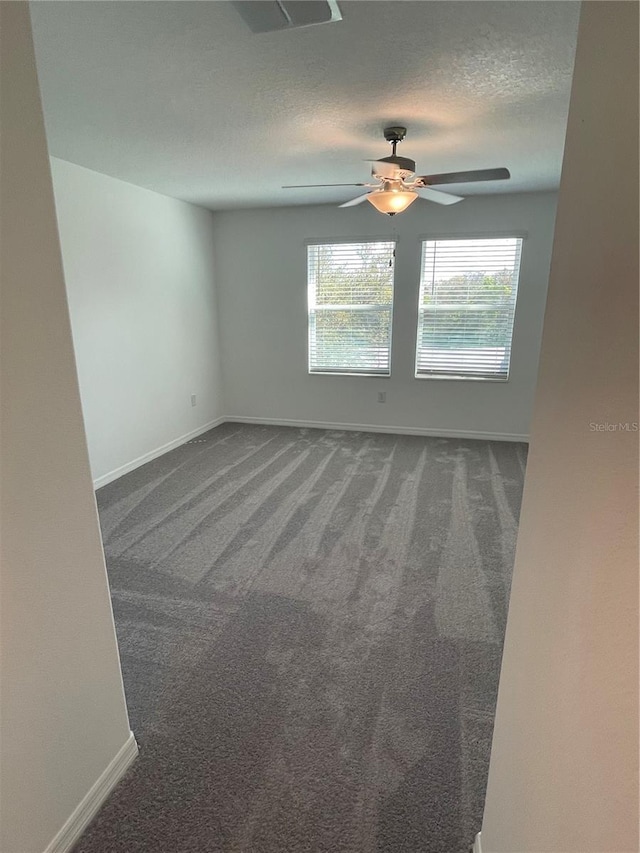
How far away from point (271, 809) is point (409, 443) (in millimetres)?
3793

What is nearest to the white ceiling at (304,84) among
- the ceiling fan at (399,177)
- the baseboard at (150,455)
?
the ceiling fan at (399,177)

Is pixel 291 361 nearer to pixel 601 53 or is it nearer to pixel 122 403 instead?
pixel 122 403

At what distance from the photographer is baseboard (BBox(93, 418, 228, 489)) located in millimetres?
3822

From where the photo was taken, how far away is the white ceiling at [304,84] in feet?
5.14

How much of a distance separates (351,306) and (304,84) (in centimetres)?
298

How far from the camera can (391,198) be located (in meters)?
2.81

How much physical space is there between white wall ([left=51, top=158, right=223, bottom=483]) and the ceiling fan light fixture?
207 cm

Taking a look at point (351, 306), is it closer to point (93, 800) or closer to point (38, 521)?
point (38, 521)

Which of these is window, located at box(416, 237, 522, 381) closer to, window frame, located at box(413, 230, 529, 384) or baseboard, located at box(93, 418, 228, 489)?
window frame, located at box(413, 230, 529, 384)

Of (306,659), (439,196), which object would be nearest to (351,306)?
(439,196)

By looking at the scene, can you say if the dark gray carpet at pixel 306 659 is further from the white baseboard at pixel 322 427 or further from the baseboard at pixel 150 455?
the white baseboard at pixel 322 427

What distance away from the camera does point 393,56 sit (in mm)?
1803

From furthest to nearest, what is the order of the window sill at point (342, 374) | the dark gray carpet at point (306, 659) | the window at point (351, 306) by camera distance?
1. the window sill at point (342, 374)
2. the window at point (351, 306)
3. the dark gray carpet at point (306, 659)

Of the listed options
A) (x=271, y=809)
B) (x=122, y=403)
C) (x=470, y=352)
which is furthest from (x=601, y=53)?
(x=470, y=352)
